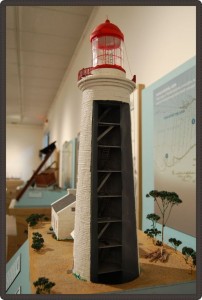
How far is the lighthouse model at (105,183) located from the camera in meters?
0.65

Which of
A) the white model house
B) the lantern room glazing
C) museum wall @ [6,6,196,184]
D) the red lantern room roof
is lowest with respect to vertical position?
the white model house

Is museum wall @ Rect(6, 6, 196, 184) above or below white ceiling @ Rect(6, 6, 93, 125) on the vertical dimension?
below

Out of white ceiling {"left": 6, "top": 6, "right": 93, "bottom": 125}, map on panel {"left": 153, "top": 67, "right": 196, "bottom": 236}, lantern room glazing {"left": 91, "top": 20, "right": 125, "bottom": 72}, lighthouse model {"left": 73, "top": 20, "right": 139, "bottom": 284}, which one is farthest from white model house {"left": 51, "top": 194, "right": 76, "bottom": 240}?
white ceiling {"left": 6, "top": 6, "right": 93, "bottom": 125}

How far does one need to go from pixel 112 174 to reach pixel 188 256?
1.08 ft

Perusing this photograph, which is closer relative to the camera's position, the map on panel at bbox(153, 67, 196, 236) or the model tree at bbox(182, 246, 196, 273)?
the model tree at bbox(182, 246, 196, 273)

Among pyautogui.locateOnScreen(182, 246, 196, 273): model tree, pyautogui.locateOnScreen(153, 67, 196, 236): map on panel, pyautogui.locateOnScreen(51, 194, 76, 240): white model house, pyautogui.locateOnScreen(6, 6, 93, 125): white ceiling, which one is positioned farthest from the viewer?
pyautogui.locateOnScreen(6, 6, 93, 125): white ceiling

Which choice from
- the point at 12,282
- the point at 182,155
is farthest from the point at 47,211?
the point at 182,155

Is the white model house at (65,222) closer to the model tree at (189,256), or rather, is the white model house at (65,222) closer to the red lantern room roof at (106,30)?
the model tree at (189,256)

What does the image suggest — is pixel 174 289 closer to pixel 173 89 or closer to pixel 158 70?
pixel 173 89

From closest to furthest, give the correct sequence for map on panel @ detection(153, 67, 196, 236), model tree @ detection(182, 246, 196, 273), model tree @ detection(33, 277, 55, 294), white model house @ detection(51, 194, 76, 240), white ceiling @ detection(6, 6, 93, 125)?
model tree @ detection(33, 277, 55, 294) → model tree @ detection(182, 246, 196, 273) → map on panel @ detection(153, 67, 196, 236) → white model house @ detection(51, 194, 76, 240) → white ceiling @ detection(6, 6, 93, 125)

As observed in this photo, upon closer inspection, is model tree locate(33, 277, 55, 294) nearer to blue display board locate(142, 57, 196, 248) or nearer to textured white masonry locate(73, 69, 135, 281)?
textured white masonry locate(73, 69, 135, 281)

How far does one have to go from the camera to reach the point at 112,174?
2.33 ft

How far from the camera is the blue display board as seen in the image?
848 millimetres

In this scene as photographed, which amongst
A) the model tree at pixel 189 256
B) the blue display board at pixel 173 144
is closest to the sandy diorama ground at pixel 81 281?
the model tree at pixel 189 256
